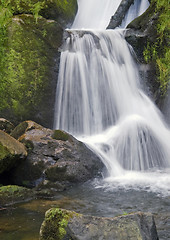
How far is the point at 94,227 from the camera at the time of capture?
9.95 ft

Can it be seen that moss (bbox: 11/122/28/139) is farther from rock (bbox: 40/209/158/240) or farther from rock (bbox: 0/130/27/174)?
rock (bbox: 40/209/158/240)

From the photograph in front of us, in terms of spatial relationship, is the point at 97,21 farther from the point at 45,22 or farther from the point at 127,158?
the point at 127,158

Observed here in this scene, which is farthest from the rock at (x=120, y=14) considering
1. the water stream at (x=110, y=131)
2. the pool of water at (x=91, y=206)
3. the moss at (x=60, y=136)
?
the pool of water at (x=91, y=206)

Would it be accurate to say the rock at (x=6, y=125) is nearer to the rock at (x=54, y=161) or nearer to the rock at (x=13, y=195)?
the rock at (x=54, y=161)

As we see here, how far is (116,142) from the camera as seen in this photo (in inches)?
354

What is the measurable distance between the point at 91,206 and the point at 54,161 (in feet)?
7.59

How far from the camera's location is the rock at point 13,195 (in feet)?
17.8

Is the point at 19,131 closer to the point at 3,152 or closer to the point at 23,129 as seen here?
the point at 23,129

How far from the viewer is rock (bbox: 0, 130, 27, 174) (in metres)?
6.52

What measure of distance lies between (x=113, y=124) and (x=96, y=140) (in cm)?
142

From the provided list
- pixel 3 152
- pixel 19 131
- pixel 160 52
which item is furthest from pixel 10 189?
pixel 160 52

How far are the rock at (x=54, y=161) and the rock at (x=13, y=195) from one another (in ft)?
2.61


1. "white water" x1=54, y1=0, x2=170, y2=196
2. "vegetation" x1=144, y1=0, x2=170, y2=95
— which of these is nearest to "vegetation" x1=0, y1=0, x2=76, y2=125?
"white water" x1=54, y1=0, x2=170, y2=196

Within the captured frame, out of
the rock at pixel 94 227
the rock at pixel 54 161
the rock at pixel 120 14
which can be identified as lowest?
the rock at pixel 94 227
